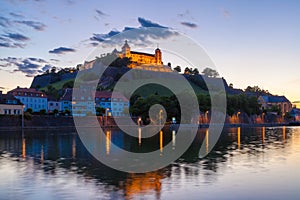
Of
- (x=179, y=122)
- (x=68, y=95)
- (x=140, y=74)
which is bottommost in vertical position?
(x=179, y=122)

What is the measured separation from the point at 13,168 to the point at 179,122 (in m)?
87.9

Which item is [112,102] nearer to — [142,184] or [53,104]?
[53,104]

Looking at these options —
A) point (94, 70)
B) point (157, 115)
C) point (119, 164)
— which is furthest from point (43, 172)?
point (94, 70)

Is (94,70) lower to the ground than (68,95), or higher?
higher

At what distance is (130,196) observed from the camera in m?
13.8

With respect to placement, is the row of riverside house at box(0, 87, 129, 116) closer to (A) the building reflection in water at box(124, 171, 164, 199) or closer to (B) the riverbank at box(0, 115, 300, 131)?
(B) the riverbank at box(0, 115, 300, 131)

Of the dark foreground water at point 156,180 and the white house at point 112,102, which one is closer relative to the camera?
the dark foreground water at point 156,180

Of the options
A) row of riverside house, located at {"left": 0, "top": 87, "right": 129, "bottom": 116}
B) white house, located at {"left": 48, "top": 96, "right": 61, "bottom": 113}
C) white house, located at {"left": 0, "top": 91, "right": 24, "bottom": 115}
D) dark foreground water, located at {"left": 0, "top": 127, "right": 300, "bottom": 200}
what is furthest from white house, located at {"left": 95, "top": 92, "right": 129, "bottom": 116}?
dark foreground water, located at {"left": 0, "top": 127, "right": 300, "bottom": 200}

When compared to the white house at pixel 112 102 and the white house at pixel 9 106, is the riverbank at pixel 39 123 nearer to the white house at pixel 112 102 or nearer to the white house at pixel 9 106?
the white house at pixel 9 106

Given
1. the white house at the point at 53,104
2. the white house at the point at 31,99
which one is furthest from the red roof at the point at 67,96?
the white house at the point at 31,99

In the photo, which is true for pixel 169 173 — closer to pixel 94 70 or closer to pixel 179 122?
pixel 179 122

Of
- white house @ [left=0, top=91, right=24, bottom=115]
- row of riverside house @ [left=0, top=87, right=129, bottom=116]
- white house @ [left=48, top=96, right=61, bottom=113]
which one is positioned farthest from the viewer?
white house @ [left=48, top=96, right=61, bottom=113]

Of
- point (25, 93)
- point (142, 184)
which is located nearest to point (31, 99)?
point (25, 93)

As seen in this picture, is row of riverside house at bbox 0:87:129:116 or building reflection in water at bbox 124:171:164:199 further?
row of riverside house at bbox 0:87:129:116
